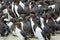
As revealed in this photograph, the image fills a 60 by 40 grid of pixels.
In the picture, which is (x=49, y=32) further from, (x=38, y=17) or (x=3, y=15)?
(x=3, y=15)

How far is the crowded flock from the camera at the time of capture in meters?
7.82

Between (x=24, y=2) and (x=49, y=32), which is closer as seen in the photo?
(x=49, y=32)

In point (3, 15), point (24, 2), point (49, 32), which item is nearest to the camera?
point (49, 32)

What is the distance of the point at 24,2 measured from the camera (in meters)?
9.75

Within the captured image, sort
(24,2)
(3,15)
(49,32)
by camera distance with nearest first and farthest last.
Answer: (49,32)
(3,15)
(24,2)

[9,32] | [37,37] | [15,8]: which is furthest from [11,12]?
[37,37]

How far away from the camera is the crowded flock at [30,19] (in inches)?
308

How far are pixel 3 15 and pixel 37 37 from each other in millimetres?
1610

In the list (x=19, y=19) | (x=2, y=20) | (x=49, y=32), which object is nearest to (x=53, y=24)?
(x=49, y=32)

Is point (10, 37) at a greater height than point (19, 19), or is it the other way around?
point (19, 19)

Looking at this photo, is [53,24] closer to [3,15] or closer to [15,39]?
[15,39]

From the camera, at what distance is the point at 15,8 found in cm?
923

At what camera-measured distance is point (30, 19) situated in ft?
27.2

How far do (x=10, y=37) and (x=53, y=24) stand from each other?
1.36 metres
